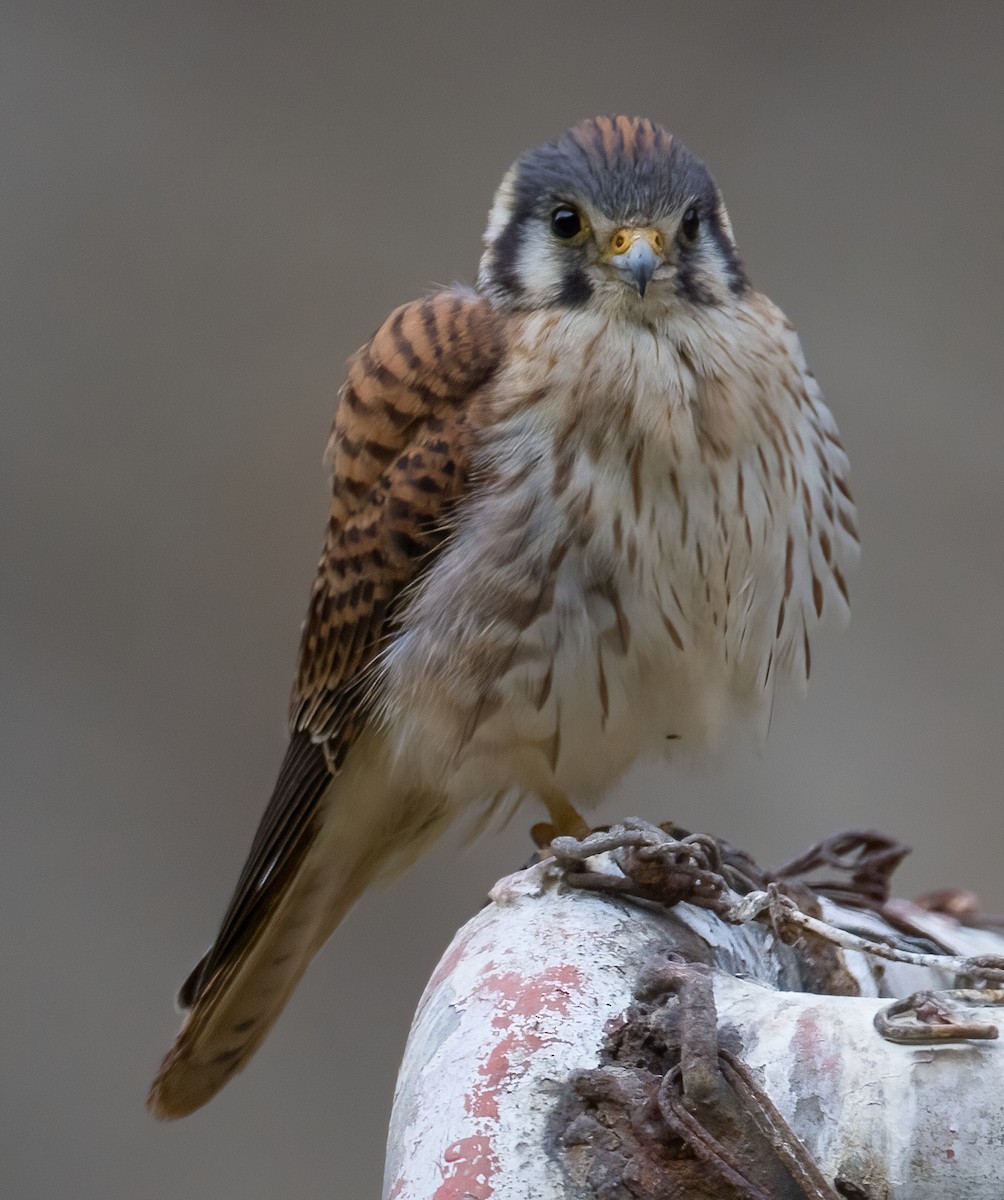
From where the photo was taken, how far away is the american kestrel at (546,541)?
1429 millimetres

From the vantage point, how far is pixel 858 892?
1.42m

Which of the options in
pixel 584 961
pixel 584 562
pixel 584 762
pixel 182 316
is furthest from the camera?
pixel 182 316

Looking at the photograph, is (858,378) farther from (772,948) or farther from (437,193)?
(772,948)

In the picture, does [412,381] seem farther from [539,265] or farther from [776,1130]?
[776,1130]

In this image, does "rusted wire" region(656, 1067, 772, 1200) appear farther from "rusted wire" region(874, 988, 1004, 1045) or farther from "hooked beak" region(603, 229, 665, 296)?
"hooked beak" region(603, 229, 665, 296)

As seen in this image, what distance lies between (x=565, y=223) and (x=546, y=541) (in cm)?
37

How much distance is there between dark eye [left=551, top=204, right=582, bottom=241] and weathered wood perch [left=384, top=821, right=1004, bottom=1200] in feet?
2.40

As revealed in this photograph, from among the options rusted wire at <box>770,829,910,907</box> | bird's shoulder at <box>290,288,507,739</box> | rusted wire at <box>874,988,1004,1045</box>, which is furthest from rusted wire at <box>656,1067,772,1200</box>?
bird's shoulder at <box>290,288,507,739</box>

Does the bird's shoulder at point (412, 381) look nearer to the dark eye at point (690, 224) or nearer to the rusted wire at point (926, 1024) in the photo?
the dark eye at point (690, 224)

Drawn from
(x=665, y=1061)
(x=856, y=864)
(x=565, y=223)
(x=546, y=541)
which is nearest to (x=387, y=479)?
(x=546, y=541)

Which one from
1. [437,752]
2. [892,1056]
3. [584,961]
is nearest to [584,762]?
[437,752]

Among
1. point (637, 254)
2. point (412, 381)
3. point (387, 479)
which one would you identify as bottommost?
point (387, 479)

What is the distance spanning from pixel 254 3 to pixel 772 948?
2.68 m

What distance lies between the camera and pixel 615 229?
1.48 metres
